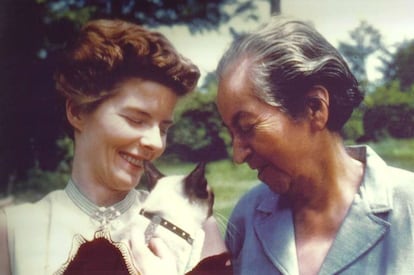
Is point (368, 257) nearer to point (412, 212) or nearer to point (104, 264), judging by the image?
point (412, 212)

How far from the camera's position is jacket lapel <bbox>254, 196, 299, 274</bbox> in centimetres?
133

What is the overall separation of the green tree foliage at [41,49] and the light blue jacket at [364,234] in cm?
48

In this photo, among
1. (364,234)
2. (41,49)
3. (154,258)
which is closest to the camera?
(364,234)

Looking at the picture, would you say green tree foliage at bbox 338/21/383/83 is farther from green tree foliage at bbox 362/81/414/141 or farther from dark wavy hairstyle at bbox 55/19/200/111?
dark wavy hairstyle at bbox 55/19/200/111

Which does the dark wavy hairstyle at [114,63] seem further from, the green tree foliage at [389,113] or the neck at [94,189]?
the green tree foliage at [389,113]

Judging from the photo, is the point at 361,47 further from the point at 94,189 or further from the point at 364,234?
the point at 94,189

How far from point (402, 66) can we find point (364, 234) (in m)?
0.44

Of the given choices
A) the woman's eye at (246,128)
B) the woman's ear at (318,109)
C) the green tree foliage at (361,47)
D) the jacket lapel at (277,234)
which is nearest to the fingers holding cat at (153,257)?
the jacket lapel at (277,234)

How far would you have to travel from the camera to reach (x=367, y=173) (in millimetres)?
1326

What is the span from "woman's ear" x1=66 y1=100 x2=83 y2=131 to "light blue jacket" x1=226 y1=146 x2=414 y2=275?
46cm

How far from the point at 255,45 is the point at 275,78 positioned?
89 mm

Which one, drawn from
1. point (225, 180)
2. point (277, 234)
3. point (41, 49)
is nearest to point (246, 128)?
point (225, 180)

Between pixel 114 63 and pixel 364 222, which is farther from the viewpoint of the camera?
pixel 114 63

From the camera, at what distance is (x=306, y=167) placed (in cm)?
136
